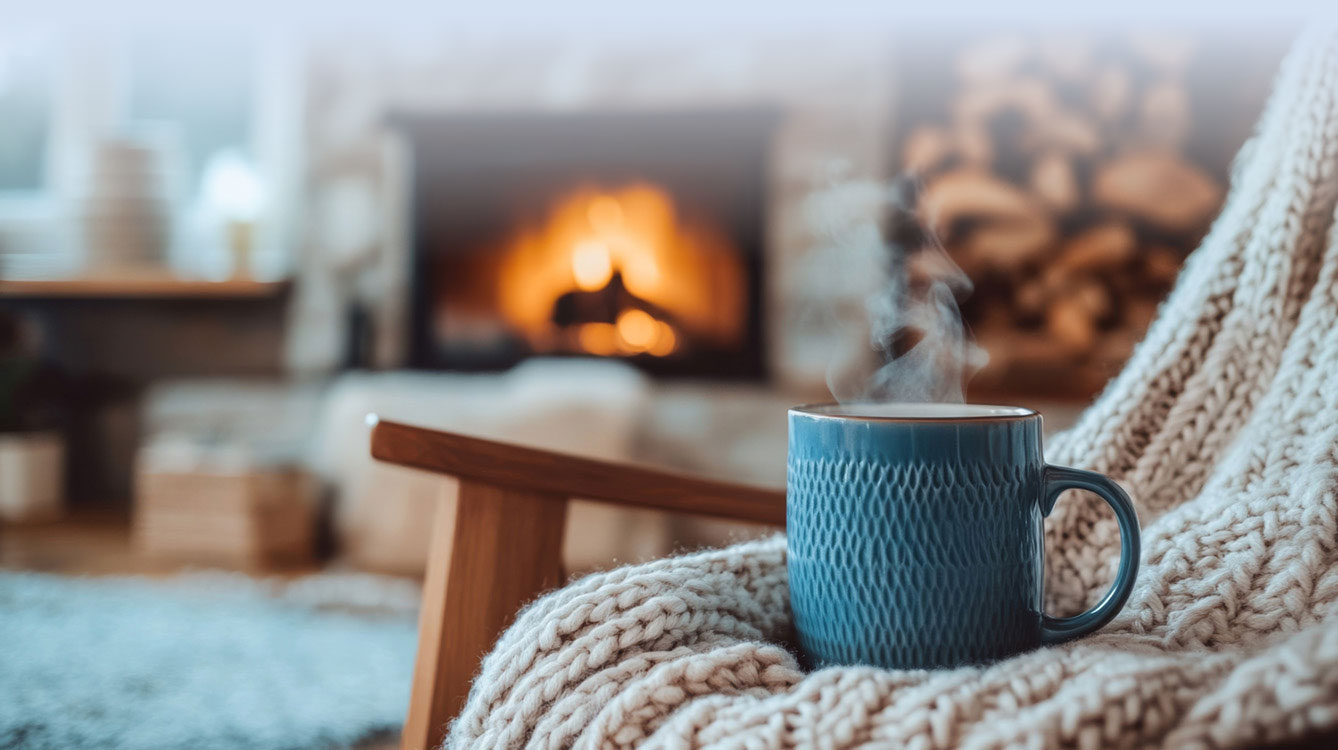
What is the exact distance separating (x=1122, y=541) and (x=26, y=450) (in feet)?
8.14

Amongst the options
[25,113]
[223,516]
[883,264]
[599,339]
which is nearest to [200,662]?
[223,516]

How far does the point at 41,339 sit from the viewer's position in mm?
2531

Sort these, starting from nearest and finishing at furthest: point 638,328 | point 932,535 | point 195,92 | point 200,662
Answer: point 932,535
point 200,662
point 638,328
point 195,92

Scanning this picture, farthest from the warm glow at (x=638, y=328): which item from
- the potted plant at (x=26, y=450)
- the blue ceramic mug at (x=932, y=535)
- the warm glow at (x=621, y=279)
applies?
the blue ceramic mug at (x=932, y=535)

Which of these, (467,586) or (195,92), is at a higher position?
(195,92)

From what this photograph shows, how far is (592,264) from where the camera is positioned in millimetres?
2207

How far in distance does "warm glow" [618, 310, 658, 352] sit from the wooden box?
73 cm

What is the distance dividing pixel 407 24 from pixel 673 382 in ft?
3.28

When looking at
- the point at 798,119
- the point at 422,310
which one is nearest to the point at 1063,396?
Result: the point at 798,119

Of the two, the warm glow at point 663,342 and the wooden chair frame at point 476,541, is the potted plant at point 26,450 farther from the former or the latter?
the wooden chair frame at point 476,541

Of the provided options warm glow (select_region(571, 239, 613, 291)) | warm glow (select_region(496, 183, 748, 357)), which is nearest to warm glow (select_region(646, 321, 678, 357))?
warm glow (select_region(496, 183, 748, 357))

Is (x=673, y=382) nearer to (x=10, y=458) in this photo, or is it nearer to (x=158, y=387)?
(x=158, y=387)

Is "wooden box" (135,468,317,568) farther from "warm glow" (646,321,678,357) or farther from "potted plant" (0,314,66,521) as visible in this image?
"warm glow" (646,321,678,357)

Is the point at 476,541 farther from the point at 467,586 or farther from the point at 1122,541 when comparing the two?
the point at 1122,541
